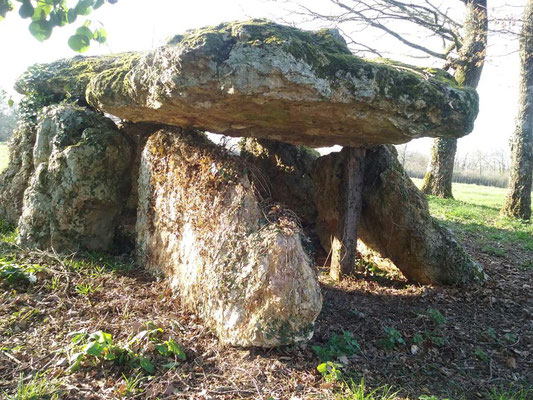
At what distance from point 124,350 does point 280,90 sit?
2652 mm

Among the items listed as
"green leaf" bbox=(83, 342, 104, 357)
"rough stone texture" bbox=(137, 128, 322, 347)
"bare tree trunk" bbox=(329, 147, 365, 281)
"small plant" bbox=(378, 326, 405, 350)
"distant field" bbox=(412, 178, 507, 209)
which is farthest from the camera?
"distant field" bbox=(412, 178, 507, 209)

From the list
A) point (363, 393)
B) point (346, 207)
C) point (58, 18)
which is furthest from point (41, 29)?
point (346, 207)

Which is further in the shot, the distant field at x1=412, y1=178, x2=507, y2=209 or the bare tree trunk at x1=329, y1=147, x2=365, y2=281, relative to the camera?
the distant field at x1=412, y1=178, x2=507, y2=209

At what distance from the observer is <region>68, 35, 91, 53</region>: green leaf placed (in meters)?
2.20

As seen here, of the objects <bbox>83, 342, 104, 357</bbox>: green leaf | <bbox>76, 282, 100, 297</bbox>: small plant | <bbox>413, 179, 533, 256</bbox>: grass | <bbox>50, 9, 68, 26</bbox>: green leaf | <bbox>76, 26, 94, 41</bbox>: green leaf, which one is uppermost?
<bbox>50, 9, 68, 26</bbox>: green leaf

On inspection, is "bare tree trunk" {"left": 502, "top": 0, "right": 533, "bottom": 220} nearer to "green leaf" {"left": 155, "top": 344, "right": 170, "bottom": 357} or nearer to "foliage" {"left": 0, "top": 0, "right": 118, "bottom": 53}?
"green leaf" {"left": 155, "top": 344, "right": 170, "bottom": 357}

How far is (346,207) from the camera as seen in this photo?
18.9 feet

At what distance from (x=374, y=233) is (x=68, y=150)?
4463 millimetres

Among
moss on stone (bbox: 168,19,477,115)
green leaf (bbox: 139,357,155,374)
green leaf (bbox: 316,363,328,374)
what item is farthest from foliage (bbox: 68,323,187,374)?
moss on stone (bbox: 168,19,477,115)

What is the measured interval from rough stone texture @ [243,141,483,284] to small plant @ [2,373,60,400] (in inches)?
170

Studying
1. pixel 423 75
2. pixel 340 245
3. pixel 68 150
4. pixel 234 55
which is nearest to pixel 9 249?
pixel 68 150

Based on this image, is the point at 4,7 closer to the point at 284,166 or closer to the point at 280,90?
the point at 280,90

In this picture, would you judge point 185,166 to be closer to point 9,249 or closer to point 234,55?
point 234,55

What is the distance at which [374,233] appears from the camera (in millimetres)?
6105
